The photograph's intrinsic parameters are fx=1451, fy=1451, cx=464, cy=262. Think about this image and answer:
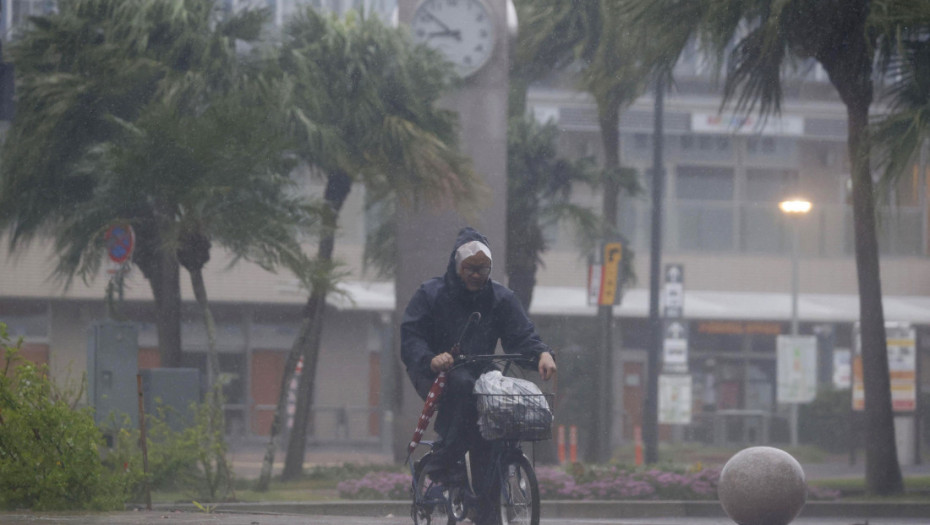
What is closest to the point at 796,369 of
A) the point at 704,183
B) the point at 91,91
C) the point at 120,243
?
the point at 704,183

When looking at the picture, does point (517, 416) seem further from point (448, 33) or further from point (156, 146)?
point (448, 33)

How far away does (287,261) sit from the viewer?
14477 millimetres

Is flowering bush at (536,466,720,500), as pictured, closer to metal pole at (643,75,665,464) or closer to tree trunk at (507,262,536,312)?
metal pole at (643,75,665,464)

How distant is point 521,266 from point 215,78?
21.9ft

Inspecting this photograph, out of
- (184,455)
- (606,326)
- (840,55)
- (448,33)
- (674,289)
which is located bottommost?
(184,455)

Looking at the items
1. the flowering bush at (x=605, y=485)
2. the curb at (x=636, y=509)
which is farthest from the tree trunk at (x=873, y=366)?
the curb at (x=636, y=509)

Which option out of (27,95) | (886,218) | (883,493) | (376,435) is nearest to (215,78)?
(27,95)

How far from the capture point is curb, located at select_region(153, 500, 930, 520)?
13.4m

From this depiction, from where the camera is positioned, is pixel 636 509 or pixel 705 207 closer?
pixel 636 509

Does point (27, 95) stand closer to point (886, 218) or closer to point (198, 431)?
point (198, 431)

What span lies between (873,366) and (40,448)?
9808mm

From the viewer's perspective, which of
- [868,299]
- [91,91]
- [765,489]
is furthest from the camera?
[91,91]

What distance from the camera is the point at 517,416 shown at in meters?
6.23

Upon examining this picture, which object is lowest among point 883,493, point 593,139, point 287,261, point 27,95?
point 883,493
